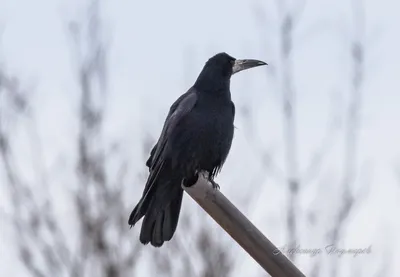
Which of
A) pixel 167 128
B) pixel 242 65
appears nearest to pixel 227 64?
pixel 242 65

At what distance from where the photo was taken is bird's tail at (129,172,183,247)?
5805mm

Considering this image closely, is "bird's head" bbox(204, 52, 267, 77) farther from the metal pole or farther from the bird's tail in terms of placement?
the metal pole

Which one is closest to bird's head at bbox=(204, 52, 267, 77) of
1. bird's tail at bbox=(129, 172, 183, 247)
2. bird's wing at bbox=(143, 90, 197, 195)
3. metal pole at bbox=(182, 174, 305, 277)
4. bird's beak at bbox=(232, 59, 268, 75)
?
bird's beak at bbox=(232, 59, 268, 75)

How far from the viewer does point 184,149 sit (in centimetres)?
628

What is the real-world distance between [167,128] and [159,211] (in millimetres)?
612

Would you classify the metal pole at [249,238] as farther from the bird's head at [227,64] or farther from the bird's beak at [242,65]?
the bird's beak at [242,65]

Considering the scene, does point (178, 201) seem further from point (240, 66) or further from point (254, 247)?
point (254, 247)

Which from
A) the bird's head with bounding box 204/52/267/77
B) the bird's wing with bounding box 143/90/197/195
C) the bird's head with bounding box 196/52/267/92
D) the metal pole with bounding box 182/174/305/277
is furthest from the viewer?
the bird's head with bounding box 204/52/267/77

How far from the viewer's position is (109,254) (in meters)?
11.5

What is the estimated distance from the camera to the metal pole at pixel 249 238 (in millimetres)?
3898

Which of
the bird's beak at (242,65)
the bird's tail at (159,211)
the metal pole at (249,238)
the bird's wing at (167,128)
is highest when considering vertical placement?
the bird's beak at (242,65)

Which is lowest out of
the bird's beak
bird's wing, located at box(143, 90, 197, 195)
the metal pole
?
the metal pole

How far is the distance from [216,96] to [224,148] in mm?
365

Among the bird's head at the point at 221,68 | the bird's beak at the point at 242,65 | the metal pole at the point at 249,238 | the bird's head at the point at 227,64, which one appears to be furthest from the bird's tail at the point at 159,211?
the metal pole at the point at 249,238
